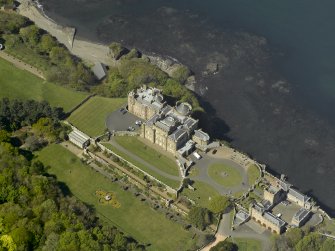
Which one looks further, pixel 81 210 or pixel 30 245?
pixel 81 210

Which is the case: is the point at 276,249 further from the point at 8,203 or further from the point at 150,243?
the point at 8,203

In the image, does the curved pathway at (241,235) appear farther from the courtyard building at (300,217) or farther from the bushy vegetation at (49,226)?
the bushy vegetation at (49,226)

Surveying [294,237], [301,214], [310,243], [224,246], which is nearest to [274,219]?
[294,237]

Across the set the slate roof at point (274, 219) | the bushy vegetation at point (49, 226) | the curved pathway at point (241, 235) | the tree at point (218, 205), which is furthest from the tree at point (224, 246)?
the bushy vegetation at point (49, 226)

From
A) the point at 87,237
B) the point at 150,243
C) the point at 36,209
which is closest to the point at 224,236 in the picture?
the point at 150,243

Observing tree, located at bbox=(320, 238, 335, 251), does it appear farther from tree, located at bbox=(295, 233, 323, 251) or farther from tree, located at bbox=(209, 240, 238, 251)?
tree, located at bbox=(209, 240, 238, 251)

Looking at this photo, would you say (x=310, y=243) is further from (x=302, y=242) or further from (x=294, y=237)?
(x=294, y=237)
